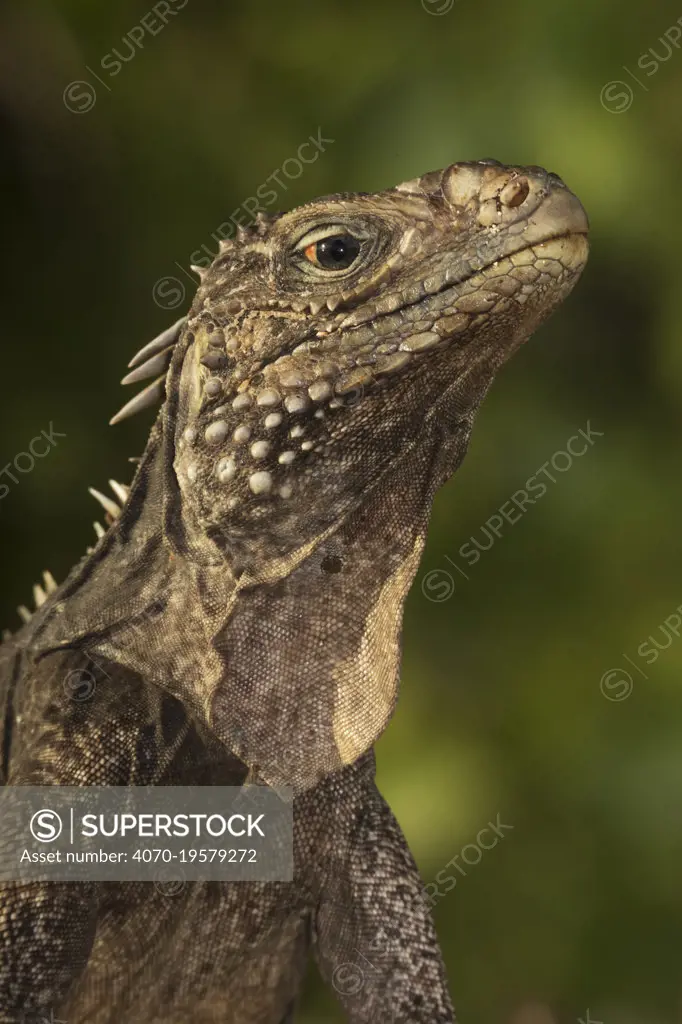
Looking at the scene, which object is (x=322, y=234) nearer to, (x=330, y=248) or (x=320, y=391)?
(x=330, y=248)

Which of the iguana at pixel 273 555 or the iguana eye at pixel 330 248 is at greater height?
the iguana eye at pixel 330 248

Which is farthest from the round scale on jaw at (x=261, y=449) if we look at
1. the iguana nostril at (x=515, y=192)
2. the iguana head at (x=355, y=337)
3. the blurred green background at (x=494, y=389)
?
the blurred green background at (x=494, y=389)

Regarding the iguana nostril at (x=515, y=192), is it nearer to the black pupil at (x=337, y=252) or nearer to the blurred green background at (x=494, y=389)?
the black pupil at (x=337, y=252)

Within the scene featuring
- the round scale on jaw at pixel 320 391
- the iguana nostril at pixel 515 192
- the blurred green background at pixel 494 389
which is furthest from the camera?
the blurred green background at pixel 494 389

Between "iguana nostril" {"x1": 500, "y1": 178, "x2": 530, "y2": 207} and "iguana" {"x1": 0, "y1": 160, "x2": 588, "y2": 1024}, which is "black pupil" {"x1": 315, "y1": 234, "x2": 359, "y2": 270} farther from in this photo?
"iguana nostril" {"x1": 500, "y1": 178, "x2": 530, "y2": 207}

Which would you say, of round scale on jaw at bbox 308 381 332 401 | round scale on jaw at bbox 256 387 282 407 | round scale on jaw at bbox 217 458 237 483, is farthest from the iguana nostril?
round scale on jaw at bbox 217 458 237 483

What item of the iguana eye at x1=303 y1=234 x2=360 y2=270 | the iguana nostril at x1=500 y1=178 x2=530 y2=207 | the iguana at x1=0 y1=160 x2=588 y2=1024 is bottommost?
the iguana at x1=0 y1=160 x2=588 y2=1024

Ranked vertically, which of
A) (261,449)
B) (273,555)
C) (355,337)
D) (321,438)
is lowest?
(273,555)

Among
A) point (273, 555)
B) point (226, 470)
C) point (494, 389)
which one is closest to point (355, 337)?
point (226, 470)
